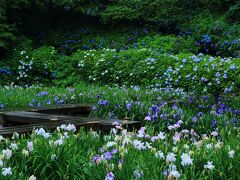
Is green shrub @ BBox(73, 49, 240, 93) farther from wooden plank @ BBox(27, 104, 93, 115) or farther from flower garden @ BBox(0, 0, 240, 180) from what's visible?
wooden plank @ BBox(27, 104, 93, 115)

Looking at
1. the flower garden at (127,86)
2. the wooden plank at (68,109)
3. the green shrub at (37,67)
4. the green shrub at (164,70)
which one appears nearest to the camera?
the flower garden at (127,86)

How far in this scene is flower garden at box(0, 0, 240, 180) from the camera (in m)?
2.74

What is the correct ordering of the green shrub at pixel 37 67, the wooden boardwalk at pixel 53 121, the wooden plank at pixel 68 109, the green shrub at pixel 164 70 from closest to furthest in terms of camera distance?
the wooden boardwalk at pixel 53 121 < the wooden plank at pixel 68 109 < the green shrub at pixel 164 70 < the green shrub at pixel 37 67

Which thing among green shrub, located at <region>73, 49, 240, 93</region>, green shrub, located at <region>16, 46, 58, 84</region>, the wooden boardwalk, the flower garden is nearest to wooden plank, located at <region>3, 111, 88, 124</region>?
the wooden boardwalk

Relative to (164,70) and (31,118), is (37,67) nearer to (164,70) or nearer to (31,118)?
(164,70)

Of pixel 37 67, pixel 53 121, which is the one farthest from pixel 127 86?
pixel 53 121

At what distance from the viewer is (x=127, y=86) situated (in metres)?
10.5

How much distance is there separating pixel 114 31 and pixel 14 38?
364 centimetres

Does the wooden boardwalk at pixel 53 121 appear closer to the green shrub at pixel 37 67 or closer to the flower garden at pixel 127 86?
the flower garden at pixel 127 86

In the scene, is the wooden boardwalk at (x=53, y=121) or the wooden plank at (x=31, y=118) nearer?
the wooden boardwalk at (x=53, y=121)

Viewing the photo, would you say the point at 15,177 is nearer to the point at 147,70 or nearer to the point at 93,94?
the point at 93,94

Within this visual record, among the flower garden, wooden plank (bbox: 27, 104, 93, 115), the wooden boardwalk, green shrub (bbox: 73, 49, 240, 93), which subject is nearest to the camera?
the flower garden

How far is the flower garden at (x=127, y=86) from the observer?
274cm

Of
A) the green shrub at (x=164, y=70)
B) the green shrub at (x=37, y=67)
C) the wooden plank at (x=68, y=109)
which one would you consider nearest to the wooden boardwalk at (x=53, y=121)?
the wooden plank at (x=68, y=109)
